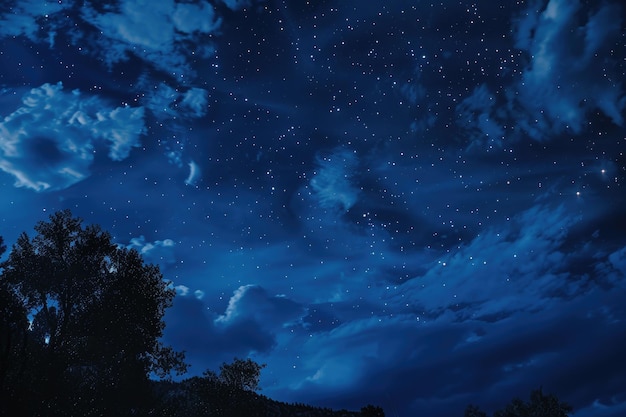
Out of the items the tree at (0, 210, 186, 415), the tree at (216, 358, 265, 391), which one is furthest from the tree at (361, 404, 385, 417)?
the tree at (0, 210, 186, 415)

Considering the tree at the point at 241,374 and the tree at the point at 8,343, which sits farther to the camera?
the tree at the point at 241,374

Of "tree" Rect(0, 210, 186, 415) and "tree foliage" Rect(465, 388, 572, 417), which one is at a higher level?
"tree" Rect(0, 210, 186, 415)

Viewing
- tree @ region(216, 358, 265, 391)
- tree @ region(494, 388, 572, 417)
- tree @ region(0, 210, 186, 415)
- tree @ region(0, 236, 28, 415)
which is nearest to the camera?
tree @ region(0, 236, 28, 415)

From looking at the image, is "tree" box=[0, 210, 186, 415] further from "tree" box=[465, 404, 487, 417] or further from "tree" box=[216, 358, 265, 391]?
"tree" box=[465, 404, 487, 417]

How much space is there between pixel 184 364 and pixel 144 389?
3.53 metres

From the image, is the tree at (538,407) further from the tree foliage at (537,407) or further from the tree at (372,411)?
the tree at (372,411)

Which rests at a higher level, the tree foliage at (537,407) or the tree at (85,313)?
the tree at (85,313)

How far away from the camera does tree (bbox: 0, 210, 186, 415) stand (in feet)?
84.3

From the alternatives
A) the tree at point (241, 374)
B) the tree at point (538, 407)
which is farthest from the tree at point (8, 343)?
the tree at point (538, 407)

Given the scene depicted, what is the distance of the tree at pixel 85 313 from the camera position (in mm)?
25689

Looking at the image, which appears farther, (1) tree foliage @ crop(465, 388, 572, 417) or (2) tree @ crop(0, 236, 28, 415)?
(1) tree foliage @ crop(465, 388, 572, 417)

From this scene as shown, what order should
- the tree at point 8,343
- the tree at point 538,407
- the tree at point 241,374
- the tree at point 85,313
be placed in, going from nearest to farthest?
1. the tree at point 8,343
2. the tree at point 85,313
3. the tree at point 241,374
4. the tree at point 538,407

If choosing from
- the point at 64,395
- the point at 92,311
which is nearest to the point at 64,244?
the point at 92,311

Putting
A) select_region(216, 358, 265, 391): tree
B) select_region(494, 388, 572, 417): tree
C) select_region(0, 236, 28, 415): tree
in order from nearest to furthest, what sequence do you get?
select_region(0, 236, 28, 415): tree < select_region(216, 358, 265, 391): tree < select_region(494, 388, 572, 417): tree
